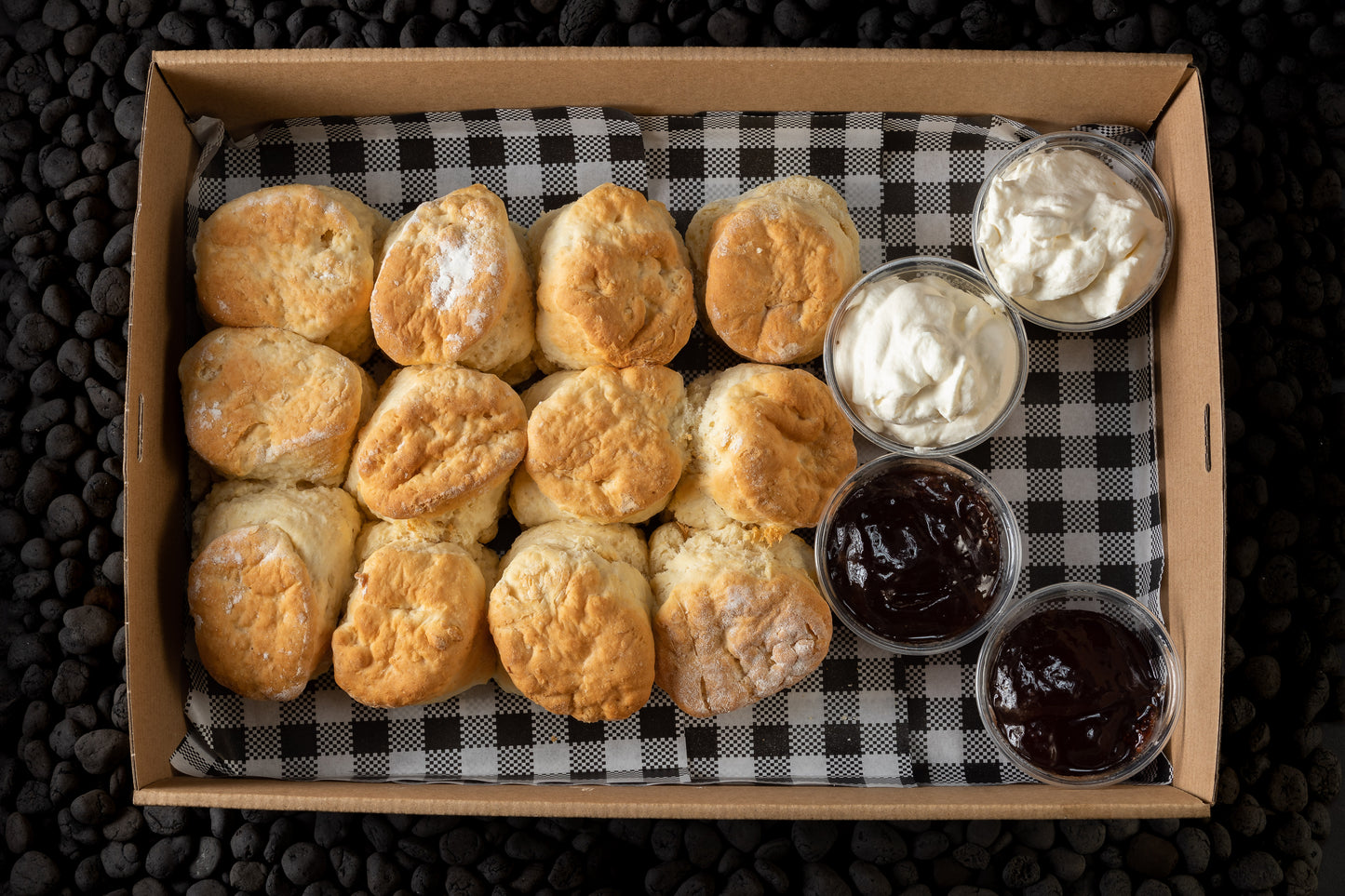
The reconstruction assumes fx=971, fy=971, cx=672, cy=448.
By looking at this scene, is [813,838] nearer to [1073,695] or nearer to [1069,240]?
[1073,695]

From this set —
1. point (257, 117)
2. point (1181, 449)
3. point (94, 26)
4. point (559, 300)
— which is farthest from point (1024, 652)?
point (94, 26)

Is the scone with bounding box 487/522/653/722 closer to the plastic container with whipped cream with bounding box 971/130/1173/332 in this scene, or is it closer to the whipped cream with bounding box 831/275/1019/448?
the whipped cream with bounding box 831/275/1019/448

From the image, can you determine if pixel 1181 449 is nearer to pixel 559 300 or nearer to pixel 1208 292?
pixel 1208 292

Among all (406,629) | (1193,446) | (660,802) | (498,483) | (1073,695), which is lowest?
(660,802)

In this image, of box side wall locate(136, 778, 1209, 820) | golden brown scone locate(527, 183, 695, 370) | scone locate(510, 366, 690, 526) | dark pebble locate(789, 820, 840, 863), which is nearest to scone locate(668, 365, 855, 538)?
scone locate(510, 366, 690, 526)

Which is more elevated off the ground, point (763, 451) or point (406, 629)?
point (763, 451)

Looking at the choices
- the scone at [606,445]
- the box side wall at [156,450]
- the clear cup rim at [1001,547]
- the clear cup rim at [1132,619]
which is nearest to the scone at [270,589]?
the box side wall at [156,450]

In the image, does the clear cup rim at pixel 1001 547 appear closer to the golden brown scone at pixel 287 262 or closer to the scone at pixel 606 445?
the scone at pixel 606 445

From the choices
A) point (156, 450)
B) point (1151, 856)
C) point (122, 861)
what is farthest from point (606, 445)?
point (1151, 856)
